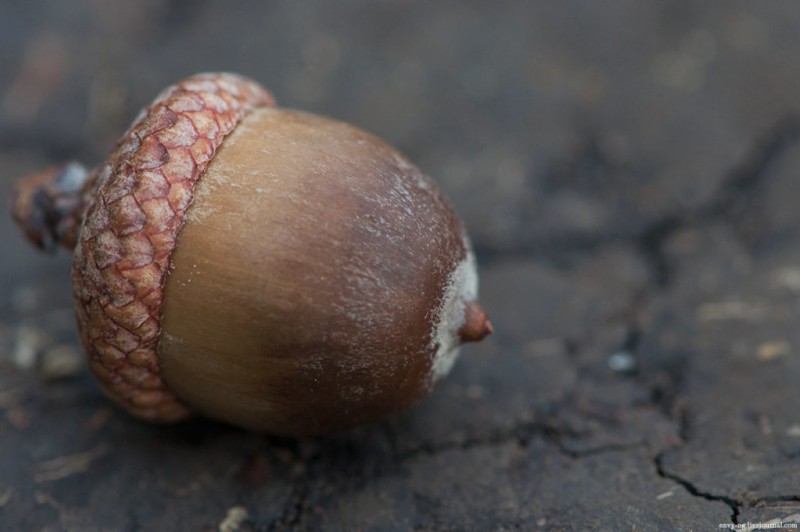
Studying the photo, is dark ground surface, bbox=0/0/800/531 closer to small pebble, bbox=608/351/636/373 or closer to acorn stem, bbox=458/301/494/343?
small pebble, bbox=608/351/636/373

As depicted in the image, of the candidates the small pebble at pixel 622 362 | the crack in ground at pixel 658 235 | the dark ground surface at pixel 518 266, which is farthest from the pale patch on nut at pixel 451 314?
the crack in ground at pixel 658 235

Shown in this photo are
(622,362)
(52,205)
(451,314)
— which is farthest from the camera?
(622,362)

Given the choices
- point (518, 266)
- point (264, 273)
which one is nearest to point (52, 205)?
point (264, 273)

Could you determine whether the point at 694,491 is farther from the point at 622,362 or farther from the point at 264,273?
the point at 264,273

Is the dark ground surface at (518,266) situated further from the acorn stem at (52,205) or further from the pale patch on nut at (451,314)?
the acorn stem at (52,205)

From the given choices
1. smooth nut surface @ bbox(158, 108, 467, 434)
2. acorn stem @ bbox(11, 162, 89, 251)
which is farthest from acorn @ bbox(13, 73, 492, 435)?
acorn stem @ bbox(11, 162, 89, 251)

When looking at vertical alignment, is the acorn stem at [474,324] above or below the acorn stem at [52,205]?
below

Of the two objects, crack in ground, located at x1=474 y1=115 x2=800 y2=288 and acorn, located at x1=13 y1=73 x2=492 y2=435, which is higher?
crack in ground, located at x1=474 y1=115 x2=800 y2=288
